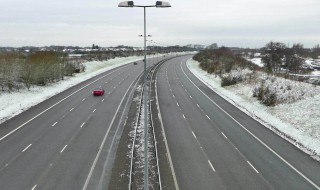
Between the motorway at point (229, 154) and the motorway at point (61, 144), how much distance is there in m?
4.93

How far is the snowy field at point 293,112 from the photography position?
29.4m

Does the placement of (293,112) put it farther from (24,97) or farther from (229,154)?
(24,97)

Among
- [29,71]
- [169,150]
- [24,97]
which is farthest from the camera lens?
[29,71]

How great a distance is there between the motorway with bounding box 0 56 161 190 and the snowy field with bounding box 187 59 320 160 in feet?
48.1

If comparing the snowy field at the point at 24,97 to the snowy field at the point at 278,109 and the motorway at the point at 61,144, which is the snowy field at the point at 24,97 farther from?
the motorway at the point at 61,144

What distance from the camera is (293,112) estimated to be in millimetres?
37000

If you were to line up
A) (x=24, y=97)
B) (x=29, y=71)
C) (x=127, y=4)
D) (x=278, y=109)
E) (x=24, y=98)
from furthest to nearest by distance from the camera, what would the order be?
1. (x=29, y=71)
2. (x=24, y=97)
3. (x=24, y=98)
4. (x=278, y=109)
5. (x=127, y=4)

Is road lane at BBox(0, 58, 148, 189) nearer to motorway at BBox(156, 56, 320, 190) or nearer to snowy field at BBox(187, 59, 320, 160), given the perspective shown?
motorway at BBox(156, 56, 320, 190)

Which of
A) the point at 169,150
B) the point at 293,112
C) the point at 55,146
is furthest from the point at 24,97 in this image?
A: the point at 293,112

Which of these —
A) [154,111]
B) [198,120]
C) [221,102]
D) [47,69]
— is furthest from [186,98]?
[47,69]

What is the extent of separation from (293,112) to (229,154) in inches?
581

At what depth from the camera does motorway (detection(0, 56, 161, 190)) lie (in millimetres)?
20438

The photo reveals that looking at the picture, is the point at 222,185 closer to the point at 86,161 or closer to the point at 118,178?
the point at 118,178

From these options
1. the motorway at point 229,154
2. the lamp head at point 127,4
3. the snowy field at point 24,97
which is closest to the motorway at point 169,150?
the motorway at point 229,154
